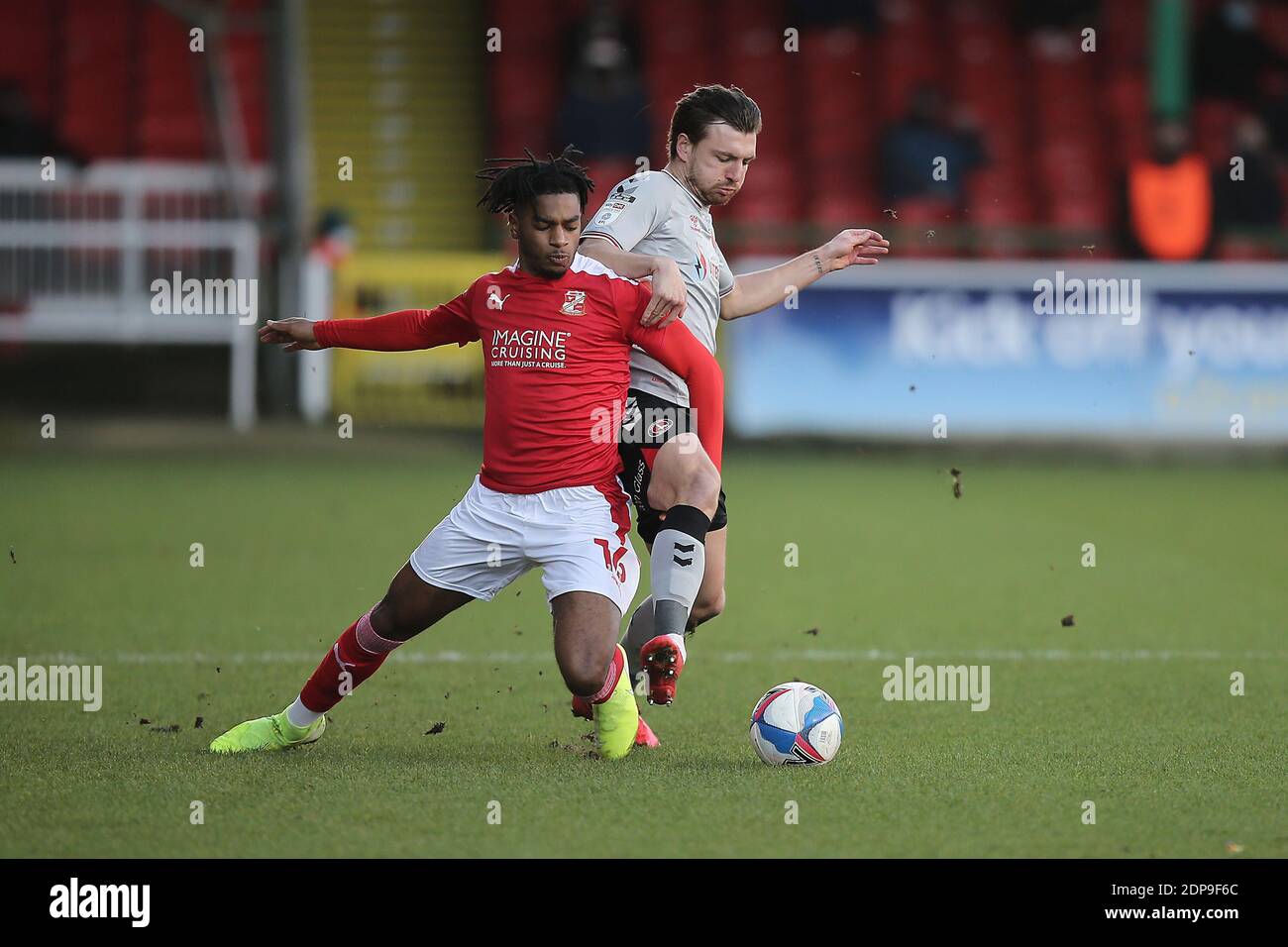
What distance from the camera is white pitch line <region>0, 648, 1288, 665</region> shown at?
22.6 feet

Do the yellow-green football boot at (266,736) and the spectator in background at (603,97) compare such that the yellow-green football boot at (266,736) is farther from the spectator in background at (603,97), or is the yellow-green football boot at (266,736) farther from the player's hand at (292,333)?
the spectator in background at (603,97)

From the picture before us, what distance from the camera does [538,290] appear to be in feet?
17.0

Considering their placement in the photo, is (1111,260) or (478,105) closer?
(1111,260)

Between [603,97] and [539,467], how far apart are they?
40.3 feet

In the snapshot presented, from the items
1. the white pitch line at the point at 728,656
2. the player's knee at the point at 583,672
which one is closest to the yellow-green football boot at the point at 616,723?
the player's knee at the point at 583,672

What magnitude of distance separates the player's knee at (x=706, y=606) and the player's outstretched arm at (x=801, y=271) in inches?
32.4

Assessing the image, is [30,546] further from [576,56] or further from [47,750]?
[576,56]

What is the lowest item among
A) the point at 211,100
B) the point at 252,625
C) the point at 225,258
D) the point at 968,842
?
the point at 968,842

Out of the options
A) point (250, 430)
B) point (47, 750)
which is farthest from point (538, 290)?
point (250, 430)

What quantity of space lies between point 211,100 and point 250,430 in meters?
2.96

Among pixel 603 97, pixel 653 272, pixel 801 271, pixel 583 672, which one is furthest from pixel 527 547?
pixel 603 97

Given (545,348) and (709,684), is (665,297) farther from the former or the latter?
(709,684)

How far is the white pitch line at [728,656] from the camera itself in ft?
22.6

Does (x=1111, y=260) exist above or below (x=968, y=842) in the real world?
above
